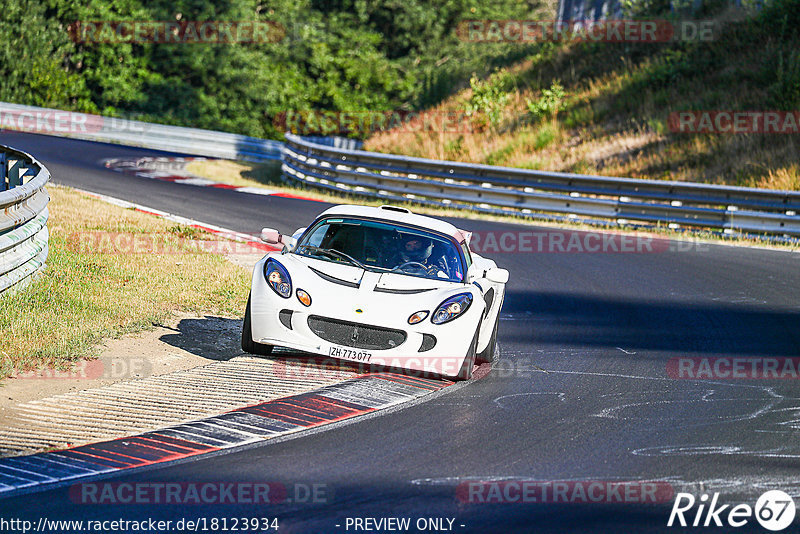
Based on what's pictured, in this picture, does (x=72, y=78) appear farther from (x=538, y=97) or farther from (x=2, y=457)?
(x=2, y=457)

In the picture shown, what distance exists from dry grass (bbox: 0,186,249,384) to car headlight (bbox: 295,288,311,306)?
1829 millimetres

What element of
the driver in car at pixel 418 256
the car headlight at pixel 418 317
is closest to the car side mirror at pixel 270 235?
the driver in car at pixel 418 256

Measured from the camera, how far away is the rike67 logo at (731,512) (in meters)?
5.46

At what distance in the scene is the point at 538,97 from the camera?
31797 millimetres

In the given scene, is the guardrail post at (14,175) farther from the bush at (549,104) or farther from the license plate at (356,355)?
the bush at (549,104)

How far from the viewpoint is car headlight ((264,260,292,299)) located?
8.66 m

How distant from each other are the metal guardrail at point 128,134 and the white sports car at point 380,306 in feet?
90.1

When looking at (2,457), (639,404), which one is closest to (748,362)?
(639,404)

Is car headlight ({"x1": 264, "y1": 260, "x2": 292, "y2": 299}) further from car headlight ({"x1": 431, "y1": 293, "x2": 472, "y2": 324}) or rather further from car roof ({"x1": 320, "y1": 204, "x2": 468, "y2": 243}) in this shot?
car headlight ({"x1": 431, "y1": 293, "x2": 472, "y2": 324})

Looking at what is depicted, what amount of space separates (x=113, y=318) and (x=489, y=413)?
13.4ft

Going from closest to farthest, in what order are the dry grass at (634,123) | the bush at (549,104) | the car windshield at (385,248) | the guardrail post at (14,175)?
the car windshield at (385,248) → the guardrail post at (14,175) → the dry grass at (634,123) → the bush at (549,104)

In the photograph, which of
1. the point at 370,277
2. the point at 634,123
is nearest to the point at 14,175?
the point at 370,277

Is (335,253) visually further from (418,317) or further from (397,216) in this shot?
(418,317)

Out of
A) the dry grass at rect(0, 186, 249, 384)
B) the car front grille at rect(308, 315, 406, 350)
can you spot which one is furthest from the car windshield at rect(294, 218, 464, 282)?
the dry grass at rect(0, 186, 249, 384)
